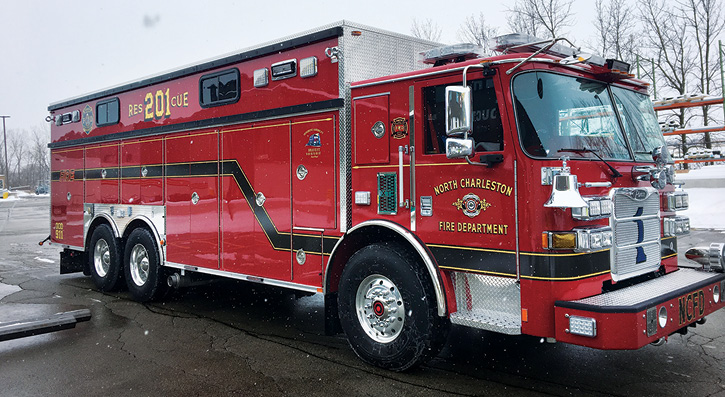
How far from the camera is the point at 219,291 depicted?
29.4ft

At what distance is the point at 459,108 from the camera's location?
13.6ft

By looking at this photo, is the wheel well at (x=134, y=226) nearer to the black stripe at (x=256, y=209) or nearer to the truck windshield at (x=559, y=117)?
the black stripe at (x=256, y=209)

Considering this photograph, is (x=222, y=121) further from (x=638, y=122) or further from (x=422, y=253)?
(x=638, y=122)

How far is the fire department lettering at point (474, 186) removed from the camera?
14.1 ft

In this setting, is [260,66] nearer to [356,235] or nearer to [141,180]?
[356,235]

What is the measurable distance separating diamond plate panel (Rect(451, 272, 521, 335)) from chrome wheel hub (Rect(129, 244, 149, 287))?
→ 5.12m

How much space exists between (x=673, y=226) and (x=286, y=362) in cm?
358

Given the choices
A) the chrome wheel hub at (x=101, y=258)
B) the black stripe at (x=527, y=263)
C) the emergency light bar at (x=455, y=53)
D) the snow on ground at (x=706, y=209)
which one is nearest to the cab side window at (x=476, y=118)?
the emergency light bar at (x=455, y=53)

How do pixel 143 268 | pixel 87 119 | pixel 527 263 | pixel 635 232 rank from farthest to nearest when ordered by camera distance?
pixel 87 119 → pixel 143 268 → pixel 635 232 → pixel 527 263

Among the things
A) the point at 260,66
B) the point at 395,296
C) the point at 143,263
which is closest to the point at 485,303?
the point at 395,296

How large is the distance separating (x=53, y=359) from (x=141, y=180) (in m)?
3.13

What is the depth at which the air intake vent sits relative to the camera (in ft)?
16.5

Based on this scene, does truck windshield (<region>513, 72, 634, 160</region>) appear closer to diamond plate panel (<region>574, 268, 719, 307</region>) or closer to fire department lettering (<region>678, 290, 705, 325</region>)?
diamond plate panel (<region>574, 268, 719, 307</region>)

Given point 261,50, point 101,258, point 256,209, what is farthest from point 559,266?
point 101,258
